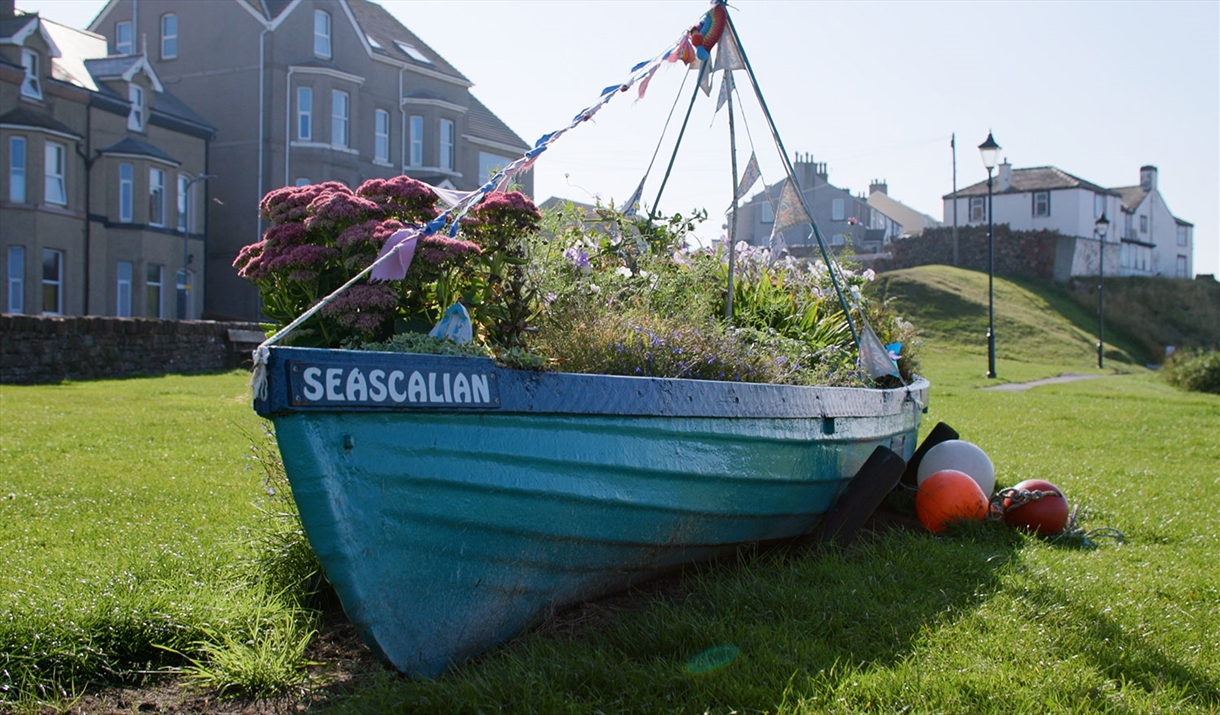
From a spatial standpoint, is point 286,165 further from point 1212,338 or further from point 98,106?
point 1212,338

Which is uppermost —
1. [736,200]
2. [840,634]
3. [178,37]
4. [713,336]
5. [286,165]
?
[178,37]

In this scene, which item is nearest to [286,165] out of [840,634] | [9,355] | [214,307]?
[214,307]

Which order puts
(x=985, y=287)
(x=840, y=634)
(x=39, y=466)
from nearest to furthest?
(x=840, y=634)
(x=39, y=466)
(x=985, y=287)

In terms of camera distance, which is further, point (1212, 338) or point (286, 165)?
point (1212, 338)

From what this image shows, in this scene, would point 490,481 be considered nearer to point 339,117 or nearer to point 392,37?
point 339,117

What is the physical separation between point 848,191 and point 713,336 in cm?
6689

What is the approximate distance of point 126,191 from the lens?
27.2m

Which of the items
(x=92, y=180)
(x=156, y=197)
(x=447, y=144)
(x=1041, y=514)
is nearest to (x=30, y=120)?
(x=92, y=180)

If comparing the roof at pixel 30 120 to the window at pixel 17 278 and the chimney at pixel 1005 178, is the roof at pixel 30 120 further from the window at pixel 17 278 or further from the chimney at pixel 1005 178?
the chimney at pixel 1005 178

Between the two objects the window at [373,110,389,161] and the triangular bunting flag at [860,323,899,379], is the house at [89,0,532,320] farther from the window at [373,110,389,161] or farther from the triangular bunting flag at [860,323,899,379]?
the triangular bunting flag at [860,323,899,379]

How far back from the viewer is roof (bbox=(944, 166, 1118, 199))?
198 feet

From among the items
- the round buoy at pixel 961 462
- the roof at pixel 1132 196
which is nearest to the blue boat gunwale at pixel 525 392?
the round buoy at pixel 961 462

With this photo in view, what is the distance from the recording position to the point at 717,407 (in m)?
4.07

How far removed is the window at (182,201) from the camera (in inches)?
1137
